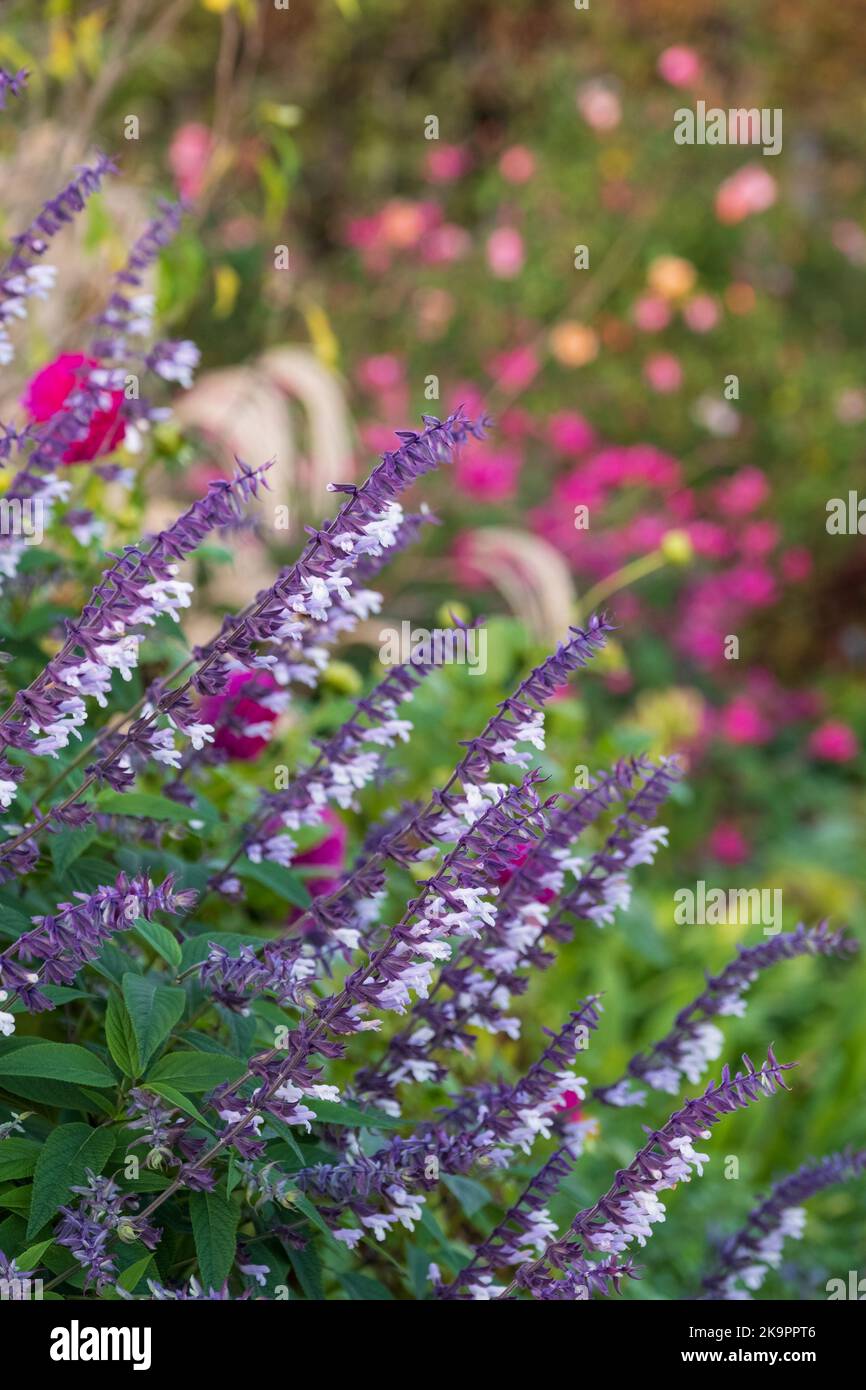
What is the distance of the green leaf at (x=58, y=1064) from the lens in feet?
3.48

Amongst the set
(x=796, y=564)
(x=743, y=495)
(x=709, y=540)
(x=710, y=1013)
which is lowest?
(x=710, y=1013)

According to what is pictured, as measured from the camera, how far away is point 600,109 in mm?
6121

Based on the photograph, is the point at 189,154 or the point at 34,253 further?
the point at 189,154

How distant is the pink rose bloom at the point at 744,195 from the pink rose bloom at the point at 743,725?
82.2 inches

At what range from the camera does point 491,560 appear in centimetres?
323

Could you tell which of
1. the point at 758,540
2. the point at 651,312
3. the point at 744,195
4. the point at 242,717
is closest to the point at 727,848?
the point at 758,540

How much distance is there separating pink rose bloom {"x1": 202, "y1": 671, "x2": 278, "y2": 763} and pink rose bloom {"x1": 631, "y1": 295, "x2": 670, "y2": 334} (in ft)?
16.2

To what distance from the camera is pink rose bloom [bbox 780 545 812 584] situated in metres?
6.12

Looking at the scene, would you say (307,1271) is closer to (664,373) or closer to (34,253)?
(34,253)

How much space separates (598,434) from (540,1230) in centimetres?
572

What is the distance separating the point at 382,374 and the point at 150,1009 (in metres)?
4.99

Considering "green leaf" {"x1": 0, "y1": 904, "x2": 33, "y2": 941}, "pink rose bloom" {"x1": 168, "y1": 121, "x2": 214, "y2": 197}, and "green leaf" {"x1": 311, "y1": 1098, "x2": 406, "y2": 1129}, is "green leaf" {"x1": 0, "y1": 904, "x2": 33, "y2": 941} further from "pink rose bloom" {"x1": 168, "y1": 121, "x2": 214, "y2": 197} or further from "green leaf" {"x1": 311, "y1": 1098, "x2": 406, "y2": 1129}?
"pink rose bloom" {"x1": 168, "y1": 121, "x2": 214, "y2": 197}

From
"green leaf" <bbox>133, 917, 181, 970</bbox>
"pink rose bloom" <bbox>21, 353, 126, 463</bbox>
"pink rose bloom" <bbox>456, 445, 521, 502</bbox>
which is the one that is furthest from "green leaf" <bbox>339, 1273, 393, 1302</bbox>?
"pink rose bloom" <bbox>456, 445, 521, 502</bbox>

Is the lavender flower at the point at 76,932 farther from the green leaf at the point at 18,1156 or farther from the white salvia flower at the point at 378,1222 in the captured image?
the white salvia flower at the point at 378,1222
